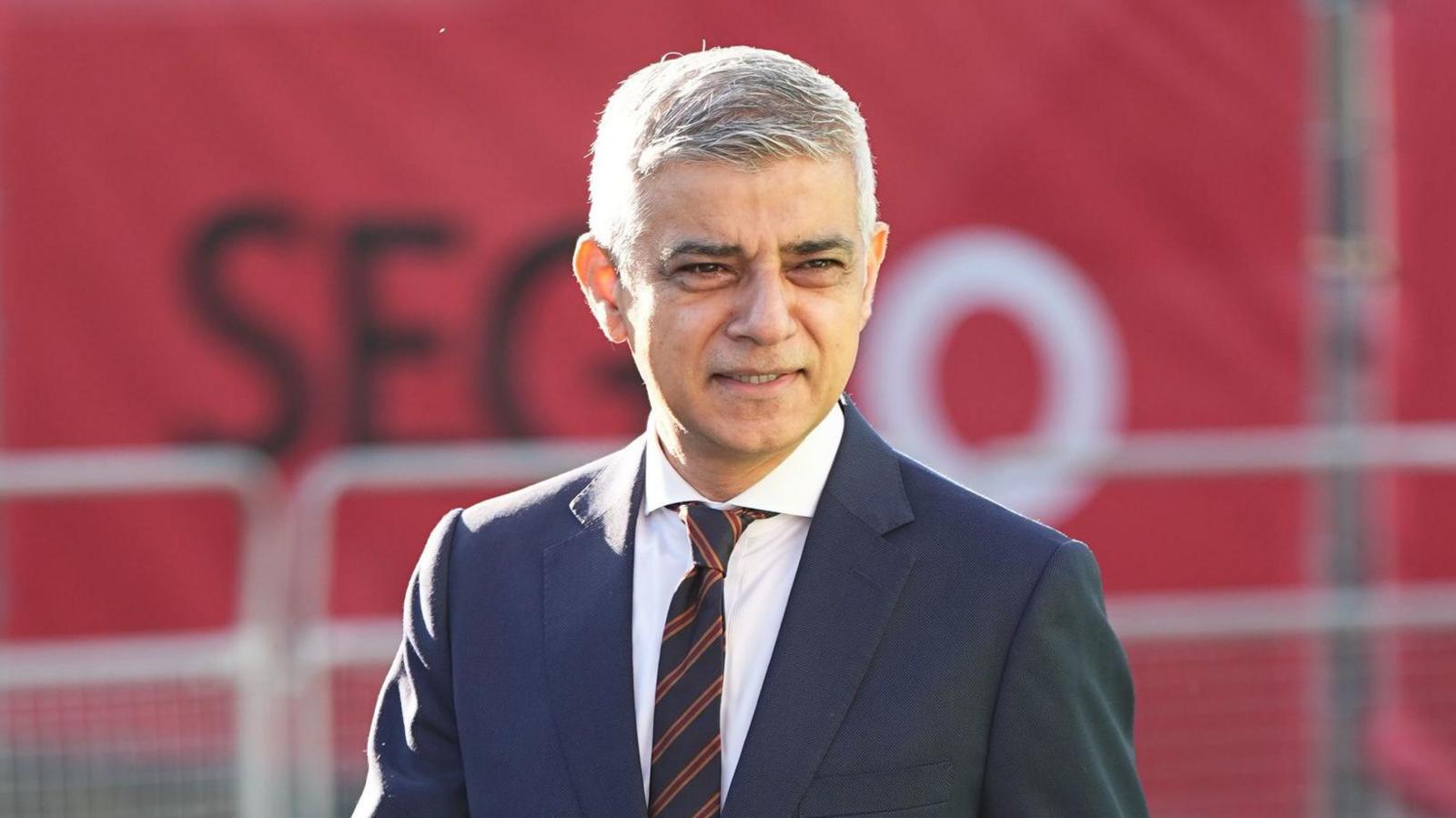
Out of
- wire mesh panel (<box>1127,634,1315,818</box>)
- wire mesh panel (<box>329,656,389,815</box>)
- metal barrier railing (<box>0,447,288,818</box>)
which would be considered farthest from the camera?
wire mesh panel (<box>1127,634,1315,818</box>)

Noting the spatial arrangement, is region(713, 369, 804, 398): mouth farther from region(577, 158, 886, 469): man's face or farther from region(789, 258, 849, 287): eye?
region(789, 258, 849, 287): eye

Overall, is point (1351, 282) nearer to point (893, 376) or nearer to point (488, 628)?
point (893, 376)

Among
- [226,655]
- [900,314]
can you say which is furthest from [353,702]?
[900,314]

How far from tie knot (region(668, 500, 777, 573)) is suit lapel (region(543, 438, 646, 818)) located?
0.11 metres

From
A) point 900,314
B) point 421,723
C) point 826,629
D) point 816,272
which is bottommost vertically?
point 421,723

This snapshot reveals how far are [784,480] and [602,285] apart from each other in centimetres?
34

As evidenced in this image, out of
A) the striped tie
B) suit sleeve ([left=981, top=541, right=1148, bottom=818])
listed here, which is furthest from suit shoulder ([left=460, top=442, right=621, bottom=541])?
suit sleeve ([left=981, top=541, right=1148, bottom=818])

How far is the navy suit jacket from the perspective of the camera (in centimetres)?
225

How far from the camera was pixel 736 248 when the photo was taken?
2.27m

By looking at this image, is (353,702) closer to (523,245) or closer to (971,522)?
(523,245)

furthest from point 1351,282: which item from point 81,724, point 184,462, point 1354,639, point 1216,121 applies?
point 81,724

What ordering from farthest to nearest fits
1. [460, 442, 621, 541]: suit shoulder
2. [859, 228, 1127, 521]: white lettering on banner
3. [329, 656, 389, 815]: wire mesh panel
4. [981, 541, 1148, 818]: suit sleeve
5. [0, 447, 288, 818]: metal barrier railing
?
[859, 228, 1127, 521]: white lettering on banner < [329, 656, 389, 815]: wire mesh panel < [0, 447, 288, 818]: metal barrier railing < [460, 442, 621, 541]: suit shoulder < [981, 541, 1148, 818]: suit sleeve

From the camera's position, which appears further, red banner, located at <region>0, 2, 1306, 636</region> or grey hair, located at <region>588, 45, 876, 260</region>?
red banner, located at <region>0, 2, 1306, 636</region>

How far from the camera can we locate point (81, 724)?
530cm
